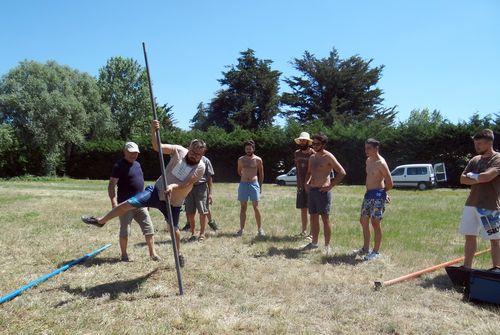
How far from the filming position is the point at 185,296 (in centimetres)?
507

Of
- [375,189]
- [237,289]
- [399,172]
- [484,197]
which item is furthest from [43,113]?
[484,197]

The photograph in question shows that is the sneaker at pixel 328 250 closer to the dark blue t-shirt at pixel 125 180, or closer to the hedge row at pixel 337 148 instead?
the dark blue t-shirt at pixel 125 180

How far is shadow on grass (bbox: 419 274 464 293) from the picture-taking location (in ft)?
17.7

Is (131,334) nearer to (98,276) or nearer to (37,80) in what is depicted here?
(98,276)

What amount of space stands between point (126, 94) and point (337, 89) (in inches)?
964

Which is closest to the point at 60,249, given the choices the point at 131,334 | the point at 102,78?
the point at 131,334

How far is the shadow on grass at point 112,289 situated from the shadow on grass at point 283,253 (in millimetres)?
2057

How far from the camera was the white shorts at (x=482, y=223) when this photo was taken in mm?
5371

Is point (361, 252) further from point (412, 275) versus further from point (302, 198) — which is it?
point (302, 198)

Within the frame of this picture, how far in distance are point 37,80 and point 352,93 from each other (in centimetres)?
3091

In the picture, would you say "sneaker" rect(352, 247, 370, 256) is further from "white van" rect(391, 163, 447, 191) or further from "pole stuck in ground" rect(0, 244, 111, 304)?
"white van" rect(391, 163, 447, 191)

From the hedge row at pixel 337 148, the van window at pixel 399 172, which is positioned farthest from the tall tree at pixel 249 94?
the van window at pixel 399 172

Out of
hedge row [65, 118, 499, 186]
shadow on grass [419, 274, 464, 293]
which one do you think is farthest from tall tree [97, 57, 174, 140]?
shadow on grass [419, 274, 464, 293]

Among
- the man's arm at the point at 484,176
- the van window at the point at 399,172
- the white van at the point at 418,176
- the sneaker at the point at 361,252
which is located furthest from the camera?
the van window at the point at 399,172
